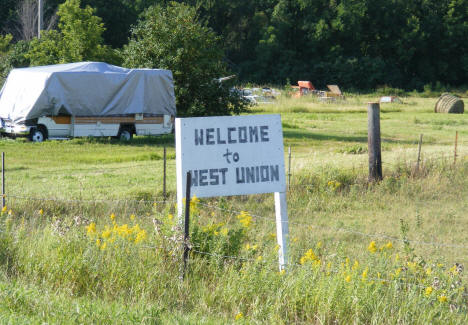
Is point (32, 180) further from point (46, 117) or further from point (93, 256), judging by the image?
point (46, 117)

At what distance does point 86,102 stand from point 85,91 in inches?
16.2

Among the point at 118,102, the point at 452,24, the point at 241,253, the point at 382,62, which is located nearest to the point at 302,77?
the point at 382,62

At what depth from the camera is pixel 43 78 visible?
81.1 feet

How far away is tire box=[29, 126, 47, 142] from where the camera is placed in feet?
80.1

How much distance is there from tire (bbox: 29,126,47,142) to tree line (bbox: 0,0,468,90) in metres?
50.2

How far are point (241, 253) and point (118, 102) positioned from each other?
1926 cm

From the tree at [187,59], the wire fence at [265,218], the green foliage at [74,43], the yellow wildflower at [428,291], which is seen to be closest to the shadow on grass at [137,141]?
the tree at [187,59]

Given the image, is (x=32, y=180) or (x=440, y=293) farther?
(x=32, y=180)

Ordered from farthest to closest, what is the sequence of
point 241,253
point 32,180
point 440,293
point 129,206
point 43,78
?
point 43,78, point 32,180, point 129,206, point 241,253, point 440,293

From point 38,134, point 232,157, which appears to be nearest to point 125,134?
point 38,134

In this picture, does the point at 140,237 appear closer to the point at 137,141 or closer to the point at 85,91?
the point at 137,141

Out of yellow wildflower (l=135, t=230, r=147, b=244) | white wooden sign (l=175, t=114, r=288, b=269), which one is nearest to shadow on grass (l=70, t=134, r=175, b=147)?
white wooden sign (l=175, t=114, r=288, b=269)

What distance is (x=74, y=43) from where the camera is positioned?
30797mm

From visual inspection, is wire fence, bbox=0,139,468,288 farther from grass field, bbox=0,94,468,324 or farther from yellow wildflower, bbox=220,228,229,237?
yellow wildflower, bbox=220,228,229,237
